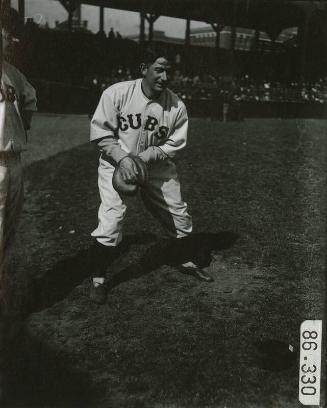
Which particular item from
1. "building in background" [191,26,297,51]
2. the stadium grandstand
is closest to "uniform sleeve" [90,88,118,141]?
the stadium grandstand

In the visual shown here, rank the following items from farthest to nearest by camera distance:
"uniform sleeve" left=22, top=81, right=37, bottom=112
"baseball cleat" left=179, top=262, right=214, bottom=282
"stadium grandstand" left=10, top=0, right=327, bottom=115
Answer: "stadium grandstand" left=10, top=0, right=327, bottom=115
"baseball cleat" left=179, top=262, right=214, bottom=282
"uniform sleeve" left=22, top=81, right=37, bottom=112

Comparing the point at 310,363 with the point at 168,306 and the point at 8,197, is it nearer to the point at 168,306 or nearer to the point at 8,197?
the point at 168,306

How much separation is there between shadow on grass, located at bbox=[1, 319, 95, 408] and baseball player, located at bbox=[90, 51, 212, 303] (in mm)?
671

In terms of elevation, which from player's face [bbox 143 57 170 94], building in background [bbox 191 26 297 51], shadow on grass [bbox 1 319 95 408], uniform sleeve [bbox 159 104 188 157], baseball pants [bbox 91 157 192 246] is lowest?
shadow on grass [bbox 1 319 95 408]

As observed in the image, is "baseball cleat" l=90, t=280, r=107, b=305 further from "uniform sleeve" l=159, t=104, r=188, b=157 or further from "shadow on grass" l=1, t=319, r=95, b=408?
"uniform sleeve" l=159, t=104, r=188, b=157

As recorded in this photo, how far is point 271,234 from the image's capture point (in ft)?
16.1

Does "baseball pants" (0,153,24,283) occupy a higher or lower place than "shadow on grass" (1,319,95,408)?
higher

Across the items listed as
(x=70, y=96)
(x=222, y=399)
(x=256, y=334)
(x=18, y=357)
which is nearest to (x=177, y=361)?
(x=222, y=399)

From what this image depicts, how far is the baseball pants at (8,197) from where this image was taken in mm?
2783

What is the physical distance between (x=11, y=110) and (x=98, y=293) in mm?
1378

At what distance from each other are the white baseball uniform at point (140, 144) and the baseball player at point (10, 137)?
0.61 m

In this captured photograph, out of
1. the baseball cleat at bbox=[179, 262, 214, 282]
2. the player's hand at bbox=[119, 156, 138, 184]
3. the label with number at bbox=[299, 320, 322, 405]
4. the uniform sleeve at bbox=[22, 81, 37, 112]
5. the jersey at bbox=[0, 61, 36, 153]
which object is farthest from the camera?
the baseball cleat at bbox=[179, 262, 214, 282]

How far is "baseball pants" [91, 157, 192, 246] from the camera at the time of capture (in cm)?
349

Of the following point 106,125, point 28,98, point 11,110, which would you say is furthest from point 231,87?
point 11,110
